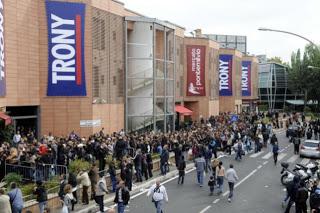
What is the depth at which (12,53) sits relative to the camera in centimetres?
3036

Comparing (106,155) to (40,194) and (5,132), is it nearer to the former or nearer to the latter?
(5,132)

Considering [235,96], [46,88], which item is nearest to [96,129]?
[46,88]

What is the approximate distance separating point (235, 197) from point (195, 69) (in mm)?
38179

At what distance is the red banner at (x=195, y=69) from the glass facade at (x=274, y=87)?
48379mm

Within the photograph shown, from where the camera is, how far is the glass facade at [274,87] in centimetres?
10612

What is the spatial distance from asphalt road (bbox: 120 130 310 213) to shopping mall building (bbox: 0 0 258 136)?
9585mm

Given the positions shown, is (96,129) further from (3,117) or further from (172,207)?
(172,207)

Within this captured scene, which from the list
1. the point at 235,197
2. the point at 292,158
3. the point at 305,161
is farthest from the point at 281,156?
the point at 235,197

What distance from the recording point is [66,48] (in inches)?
1353

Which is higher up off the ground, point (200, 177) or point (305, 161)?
point (200, 177)

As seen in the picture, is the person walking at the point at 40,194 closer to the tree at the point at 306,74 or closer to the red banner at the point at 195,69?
the red banner at the point at 195,69

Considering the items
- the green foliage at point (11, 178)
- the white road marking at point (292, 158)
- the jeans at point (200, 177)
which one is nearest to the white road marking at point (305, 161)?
the white road marking at point (292, 158)

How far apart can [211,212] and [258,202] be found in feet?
8.32

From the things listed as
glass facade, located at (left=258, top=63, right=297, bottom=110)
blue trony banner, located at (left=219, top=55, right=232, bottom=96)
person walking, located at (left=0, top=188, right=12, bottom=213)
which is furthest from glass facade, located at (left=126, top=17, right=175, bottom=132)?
glass facade, located at (left=258, top=63, right=297, bottom=110)
